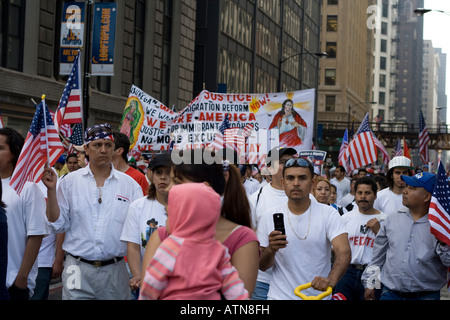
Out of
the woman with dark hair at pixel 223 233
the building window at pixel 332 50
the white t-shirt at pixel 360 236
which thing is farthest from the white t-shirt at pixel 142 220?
the building window at pixel 332 50

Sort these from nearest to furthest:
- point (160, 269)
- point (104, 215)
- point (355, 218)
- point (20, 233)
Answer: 1. point (160, 269)
2. point (20, 233)
3. point (104, 215)
4. point (355, 218)

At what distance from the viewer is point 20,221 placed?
5.72 meters

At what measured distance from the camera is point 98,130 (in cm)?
712

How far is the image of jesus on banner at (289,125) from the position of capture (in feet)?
47.8

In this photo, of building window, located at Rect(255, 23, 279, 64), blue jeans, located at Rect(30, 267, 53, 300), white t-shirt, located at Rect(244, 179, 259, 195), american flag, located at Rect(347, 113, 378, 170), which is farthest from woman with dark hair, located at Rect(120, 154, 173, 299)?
building window, located at Rect(255, 23, 279, 64)

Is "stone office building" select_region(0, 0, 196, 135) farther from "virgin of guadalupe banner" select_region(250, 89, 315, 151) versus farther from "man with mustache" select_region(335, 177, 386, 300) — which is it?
"man with mustache" select_region(335, 177, 386, 300)

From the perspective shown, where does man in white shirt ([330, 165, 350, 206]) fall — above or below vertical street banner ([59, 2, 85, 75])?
below

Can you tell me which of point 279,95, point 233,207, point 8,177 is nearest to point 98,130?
point 8,177

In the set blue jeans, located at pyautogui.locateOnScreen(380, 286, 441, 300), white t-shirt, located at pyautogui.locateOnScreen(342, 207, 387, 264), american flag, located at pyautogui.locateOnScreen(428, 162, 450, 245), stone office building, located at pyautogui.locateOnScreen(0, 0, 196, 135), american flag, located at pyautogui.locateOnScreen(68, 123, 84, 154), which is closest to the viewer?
american flag, located at pyautogui.locateOnScreen(428, 162, 450, 245)

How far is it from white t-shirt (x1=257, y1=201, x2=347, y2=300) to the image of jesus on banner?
28.2ft

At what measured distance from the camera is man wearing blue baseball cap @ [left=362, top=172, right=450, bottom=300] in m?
6.67
